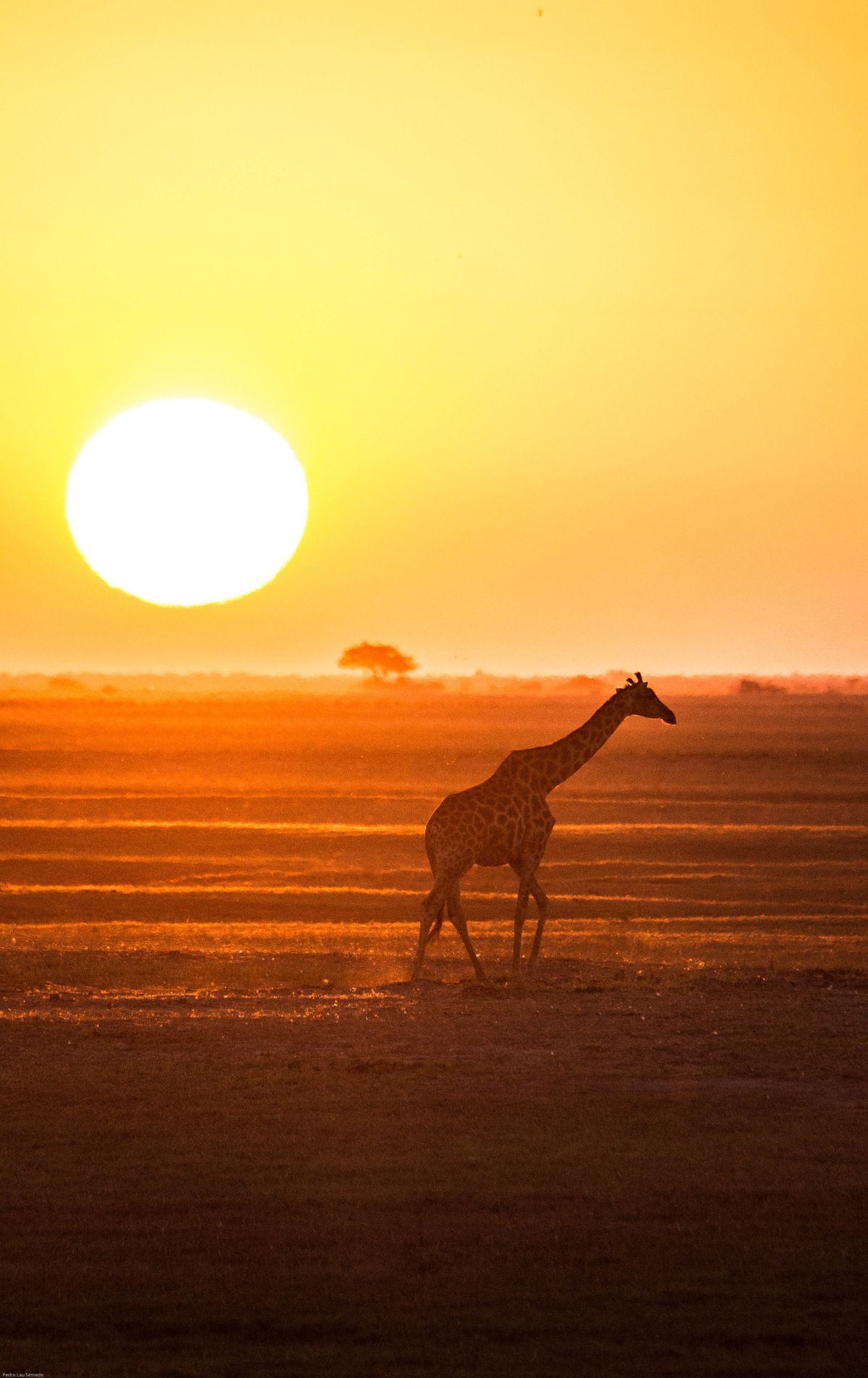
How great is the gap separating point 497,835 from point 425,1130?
6.95 meters

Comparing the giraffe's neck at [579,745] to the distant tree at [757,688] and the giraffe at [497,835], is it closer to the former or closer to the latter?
the giraffe at [497,835]

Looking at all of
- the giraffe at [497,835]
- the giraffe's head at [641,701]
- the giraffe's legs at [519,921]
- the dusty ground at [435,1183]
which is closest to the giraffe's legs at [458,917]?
the giraffe at [497,835]

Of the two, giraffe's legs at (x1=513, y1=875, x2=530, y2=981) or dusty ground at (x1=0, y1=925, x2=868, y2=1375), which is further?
giraffe's legs at (x1=513, y1=875, x2=530, y2=981)

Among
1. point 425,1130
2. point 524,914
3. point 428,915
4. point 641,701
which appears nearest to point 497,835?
point 524,914

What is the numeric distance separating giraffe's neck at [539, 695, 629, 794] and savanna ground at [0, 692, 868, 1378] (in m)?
2.17

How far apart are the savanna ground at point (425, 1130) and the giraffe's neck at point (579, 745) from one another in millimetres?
2167

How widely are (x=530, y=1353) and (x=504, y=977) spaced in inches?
364

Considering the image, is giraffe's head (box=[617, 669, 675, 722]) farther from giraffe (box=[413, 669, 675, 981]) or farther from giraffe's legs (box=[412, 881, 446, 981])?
giraffe's legs (box=[412, 881, 446, 981])

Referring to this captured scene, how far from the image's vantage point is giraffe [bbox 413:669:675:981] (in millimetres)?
16891

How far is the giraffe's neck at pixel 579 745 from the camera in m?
18.6

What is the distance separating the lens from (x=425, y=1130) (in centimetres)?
1051

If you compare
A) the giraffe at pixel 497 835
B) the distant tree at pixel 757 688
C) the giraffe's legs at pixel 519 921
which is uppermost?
the distant tree at pixel 757 688

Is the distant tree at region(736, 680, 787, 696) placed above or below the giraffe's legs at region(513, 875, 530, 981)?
above

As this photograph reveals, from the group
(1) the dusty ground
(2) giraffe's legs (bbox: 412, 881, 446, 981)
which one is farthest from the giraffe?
(1) the dusty ground
